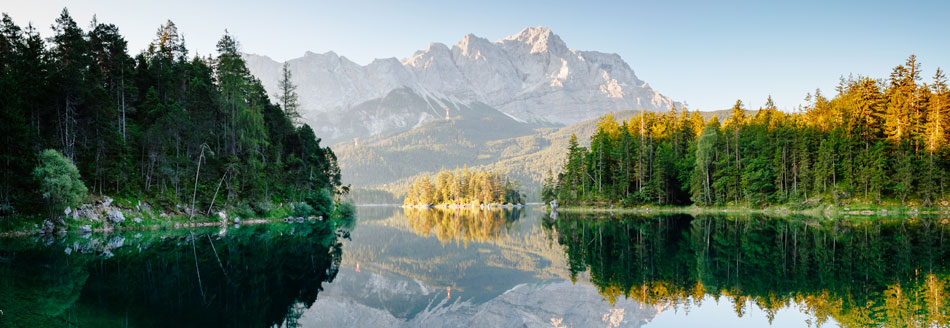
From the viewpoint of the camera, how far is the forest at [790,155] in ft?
182

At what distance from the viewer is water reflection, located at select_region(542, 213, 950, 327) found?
1187 centimetres

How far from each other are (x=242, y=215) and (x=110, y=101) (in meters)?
17.3

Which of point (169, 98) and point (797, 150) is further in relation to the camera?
point (797, 150)

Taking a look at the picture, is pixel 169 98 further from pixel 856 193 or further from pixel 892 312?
pixel 856 193

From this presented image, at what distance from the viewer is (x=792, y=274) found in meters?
16.5

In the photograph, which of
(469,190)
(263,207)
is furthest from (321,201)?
(469,190)

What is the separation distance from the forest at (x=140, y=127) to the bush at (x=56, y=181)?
0.09 m

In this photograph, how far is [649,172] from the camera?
263 feet

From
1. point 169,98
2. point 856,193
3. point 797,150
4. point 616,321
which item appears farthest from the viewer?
point 797,150

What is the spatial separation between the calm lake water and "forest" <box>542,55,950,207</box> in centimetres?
3594

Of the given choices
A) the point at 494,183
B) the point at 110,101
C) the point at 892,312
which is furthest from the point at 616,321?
the point at 494,183

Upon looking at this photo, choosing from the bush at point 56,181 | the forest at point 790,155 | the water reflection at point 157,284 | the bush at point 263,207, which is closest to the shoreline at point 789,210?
the forest at point 790,155

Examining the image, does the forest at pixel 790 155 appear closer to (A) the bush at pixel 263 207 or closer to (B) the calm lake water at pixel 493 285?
(B) the calm lake water at pixel 493 285

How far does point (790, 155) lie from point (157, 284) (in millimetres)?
73080
